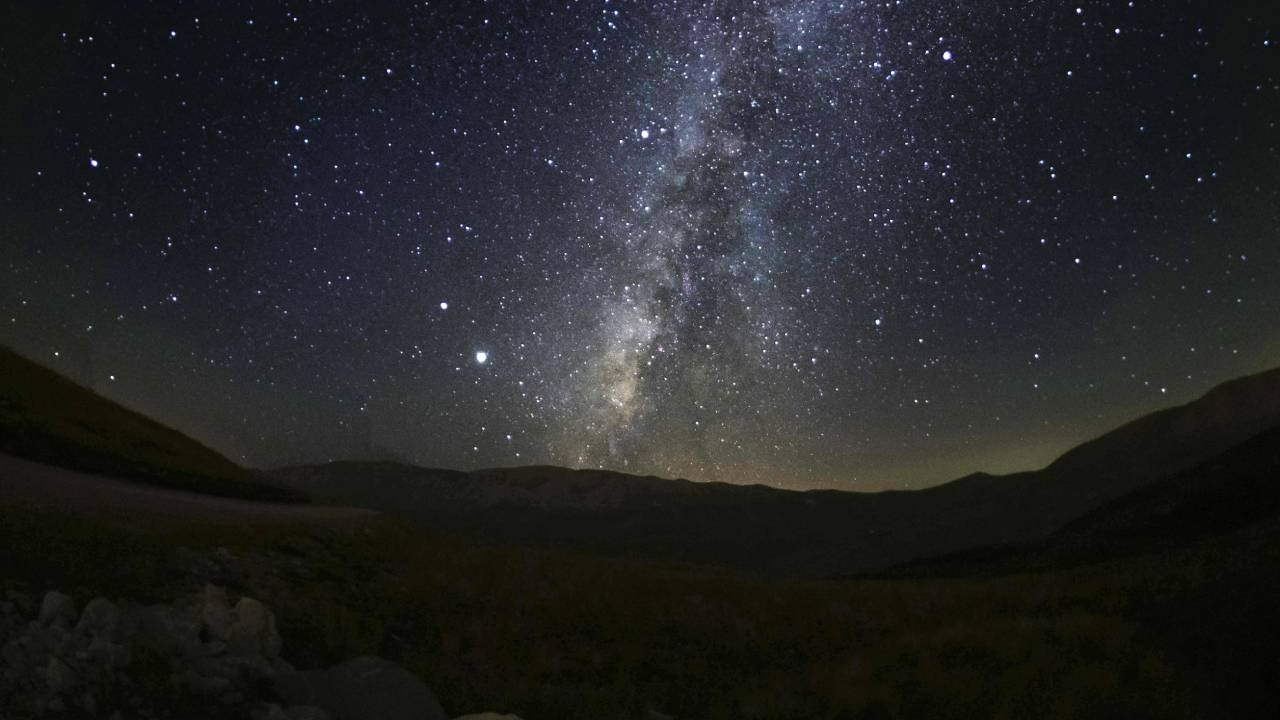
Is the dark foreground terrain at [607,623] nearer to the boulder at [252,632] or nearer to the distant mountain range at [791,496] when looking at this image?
the boulder at [252,632]

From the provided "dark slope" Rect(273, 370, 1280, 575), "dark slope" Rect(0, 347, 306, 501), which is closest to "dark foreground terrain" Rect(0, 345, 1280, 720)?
"dark slope" Rect(0, 347, 306, 501)

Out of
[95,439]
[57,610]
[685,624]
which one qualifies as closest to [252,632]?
[57,610]

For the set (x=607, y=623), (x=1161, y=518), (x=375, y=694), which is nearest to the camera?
(x=375, y=694)

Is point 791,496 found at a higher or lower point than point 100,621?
lower

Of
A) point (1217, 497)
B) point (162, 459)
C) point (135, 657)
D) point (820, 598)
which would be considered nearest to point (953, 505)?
point (1217, 497)

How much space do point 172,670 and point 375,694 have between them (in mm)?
1727

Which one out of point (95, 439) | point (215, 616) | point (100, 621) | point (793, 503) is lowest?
point (793, 503)

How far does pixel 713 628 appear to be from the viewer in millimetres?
10734

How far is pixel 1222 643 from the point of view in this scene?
7.55 meters

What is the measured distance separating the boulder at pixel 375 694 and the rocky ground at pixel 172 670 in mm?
10

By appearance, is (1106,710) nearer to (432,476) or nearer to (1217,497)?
(1217,497)

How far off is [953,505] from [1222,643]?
86.9 metres

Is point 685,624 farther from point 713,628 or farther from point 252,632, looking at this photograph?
point 252,632

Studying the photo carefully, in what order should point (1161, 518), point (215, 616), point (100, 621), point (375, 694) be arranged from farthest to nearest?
point (1161, 518)
point (215, 616)
point (375, 694)
point (100, 621)
